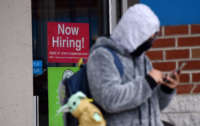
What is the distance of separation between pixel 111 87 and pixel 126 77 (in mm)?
168

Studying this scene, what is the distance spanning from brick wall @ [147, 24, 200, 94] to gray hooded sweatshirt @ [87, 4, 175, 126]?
1805mm

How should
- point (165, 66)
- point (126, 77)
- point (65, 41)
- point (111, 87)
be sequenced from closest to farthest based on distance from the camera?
point (111, 87) < point (126, 77) < point (165, 66) < point (65, 41)

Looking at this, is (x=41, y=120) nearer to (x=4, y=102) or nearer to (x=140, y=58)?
(x=4, y=102)

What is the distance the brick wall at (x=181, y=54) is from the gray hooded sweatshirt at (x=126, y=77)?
1.80 metres

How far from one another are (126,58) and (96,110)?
394mm

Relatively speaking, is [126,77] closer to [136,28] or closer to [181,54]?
[136,28]

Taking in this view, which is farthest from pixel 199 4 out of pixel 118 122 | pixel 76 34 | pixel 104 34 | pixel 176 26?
pixel 118 122

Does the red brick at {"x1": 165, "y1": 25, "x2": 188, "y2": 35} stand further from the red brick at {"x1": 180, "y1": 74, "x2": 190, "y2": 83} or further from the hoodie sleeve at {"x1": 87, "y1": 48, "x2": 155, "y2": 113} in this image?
the hoodie sleeve at {"x1": 87, "y1": 48, "x2": 155, "y2": 113}

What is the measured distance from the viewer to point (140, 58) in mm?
2596

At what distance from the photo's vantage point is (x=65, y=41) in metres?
5.07

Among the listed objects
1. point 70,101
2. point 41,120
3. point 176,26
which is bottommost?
point 41,120

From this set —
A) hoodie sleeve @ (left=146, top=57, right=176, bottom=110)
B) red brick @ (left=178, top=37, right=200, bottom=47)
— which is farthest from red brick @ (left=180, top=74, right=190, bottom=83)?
hoodie sleeve @ (left=146, top=57, right=176, bottom=110)

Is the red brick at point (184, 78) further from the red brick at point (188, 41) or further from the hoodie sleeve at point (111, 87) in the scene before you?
the hoodie sleeve at point (111, 87)

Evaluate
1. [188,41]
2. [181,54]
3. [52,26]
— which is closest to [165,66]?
[181,54]
